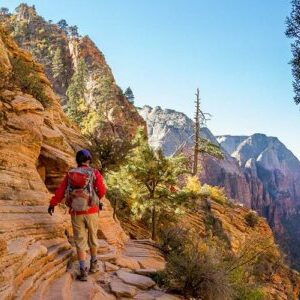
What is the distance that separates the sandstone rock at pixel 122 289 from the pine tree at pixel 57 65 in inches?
2494

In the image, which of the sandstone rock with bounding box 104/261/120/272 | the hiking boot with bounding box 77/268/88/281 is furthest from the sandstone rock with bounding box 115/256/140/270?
the hiking boot with bounding box 77/268/88/281

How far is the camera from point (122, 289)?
692cm

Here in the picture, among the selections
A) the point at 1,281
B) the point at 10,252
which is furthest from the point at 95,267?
the point at 1,281

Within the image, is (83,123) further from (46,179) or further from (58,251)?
(58,251)

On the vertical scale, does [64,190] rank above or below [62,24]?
below

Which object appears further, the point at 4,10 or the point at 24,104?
the point at 4,10

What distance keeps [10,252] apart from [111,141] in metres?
10.7

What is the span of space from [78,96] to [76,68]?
11.1 meters

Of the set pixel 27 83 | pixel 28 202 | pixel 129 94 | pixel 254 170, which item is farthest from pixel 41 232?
pixel 254 170

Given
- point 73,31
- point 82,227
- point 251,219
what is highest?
point 73,31

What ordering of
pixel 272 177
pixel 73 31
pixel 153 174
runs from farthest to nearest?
1. pixel 272 177
2. pixel 73 31
3. pixel 153 174

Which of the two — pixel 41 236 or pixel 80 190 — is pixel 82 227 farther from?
pixel 41 236

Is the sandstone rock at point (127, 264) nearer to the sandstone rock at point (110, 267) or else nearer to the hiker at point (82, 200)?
the sandstone rock at point (110, 267)

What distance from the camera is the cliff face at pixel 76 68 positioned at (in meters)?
51.3
